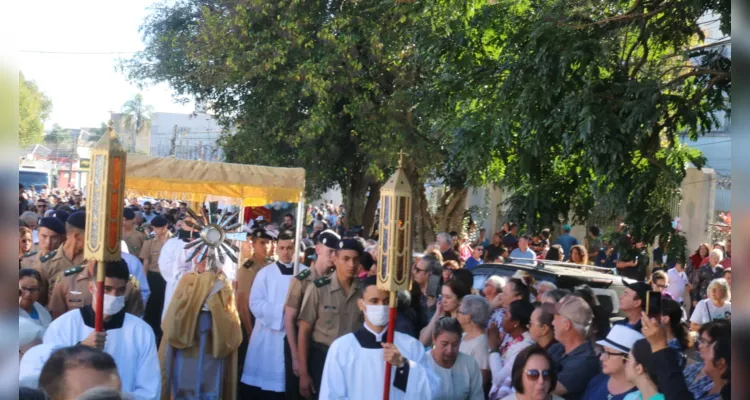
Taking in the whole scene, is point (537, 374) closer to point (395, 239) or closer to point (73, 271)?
point (395, 239)

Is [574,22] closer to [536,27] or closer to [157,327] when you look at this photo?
[536,27]

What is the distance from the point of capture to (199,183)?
35.6 ft

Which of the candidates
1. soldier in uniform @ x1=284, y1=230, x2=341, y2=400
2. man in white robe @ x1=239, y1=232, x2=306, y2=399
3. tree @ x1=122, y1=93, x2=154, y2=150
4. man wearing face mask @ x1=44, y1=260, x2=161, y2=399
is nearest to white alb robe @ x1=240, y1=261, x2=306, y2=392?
man in white robe @ x1=239, y1=232, x2=306, y2=399

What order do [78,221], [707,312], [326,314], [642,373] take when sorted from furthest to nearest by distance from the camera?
[707,312]
[78,221]
[326,314]
[642,373]

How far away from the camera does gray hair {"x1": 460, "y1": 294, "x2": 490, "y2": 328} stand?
6.83 meters

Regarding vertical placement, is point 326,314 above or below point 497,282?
below

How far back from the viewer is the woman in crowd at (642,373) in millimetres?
5121

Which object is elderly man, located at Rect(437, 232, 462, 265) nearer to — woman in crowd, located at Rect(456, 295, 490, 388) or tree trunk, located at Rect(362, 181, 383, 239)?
woman in crowd, located at Rect(456, 295, 490, 388)

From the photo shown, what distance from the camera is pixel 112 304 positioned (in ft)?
20.7

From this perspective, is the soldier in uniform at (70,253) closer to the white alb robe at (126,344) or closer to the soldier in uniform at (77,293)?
the soldier in uniform at (77,293)

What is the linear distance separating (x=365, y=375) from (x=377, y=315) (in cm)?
46

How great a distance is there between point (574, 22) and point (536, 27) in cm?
41

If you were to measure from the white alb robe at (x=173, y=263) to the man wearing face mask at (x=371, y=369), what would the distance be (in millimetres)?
3866

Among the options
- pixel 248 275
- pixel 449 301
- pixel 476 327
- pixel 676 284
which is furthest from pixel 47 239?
pixel 676 284
